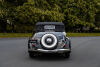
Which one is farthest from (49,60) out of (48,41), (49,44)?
(48,41)

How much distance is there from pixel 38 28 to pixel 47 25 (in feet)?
1.62

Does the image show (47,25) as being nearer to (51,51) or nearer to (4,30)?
(51,51)

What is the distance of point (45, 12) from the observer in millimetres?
30984

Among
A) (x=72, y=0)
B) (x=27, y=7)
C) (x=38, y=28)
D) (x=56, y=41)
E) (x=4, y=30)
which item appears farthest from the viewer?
(x=72, y=0)

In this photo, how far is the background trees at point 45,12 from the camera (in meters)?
30.4

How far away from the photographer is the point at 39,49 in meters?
8.28

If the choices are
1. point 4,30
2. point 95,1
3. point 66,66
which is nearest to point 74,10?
point 95,1

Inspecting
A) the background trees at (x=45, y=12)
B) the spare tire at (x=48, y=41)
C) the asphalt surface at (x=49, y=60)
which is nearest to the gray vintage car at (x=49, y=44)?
the spare tire at (x=48, y=41)

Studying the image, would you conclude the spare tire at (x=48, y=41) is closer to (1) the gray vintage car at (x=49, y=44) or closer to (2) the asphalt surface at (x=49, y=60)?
(1) the gray vintage car at (x=49, y=44)

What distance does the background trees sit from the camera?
99.7ft

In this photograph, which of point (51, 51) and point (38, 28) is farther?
point (38, 28)

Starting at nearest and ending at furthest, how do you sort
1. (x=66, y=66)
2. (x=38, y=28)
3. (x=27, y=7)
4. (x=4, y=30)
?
(x=66, y=66) < (x=38, y=28) < (x=27, y=7) < (x=4, y=30)

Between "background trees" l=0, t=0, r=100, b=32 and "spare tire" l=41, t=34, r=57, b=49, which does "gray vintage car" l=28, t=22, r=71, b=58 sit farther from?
"background trees" l=0, t=0, r=100, b=32

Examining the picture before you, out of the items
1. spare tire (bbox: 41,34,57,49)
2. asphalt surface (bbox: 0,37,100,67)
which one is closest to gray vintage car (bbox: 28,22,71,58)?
spare tire (bbox: 41,34,57,49)
